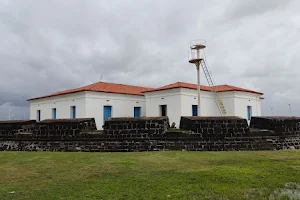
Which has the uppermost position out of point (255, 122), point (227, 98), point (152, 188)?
point (227, 98)

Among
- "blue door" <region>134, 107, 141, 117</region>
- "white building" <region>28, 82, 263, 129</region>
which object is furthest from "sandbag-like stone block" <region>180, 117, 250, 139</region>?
"blue door" <region>134, 107, 141, 117</region>

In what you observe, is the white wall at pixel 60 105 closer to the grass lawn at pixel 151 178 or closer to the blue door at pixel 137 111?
the blue door at pixel 137 111

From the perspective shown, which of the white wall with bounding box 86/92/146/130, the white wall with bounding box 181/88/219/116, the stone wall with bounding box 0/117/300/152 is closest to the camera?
the stone wall with bounding box 0/117/300/152

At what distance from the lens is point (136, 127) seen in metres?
9.36

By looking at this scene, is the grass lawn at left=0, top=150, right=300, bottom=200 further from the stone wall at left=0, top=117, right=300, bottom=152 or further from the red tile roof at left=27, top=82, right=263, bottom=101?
the red tile roof at left=27, top=82, right=263, bottom=101

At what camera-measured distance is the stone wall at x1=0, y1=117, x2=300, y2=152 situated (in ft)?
30.4

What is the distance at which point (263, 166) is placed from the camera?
620cm

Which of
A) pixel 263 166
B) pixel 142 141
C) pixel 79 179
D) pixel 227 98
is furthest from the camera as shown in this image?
pixel 227 98

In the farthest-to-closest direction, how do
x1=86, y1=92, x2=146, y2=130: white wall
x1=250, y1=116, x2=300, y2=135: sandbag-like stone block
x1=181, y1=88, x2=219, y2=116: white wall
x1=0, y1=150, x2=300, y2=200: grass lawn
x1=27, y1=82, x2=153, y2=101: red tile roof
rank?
x1=27, y1=82, x2=153, y2=101: red tile roof → x1=86, y1=92, x2=146, y2=130: white wall → x1=181, y1=88, x2=219, y2=116: white wall → x1=250, y1=116, x2=300, y2=135: sandbag-like stone block → x1=0, y1=150, x2=300, y2=200: grass lawn

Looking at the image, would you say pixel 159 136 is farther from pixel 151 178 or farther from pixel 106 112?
pixel 106 112

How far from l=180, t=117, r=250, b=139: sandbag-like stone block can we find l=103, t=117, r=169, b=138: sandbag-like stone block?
41.1 inches

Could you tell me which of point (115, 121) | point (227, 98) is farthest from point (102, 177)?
point (227, 98)

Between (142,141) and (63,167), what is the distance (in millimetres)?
3395

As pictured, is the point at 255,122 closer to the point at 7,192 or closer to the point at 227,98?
the point at 7,192
